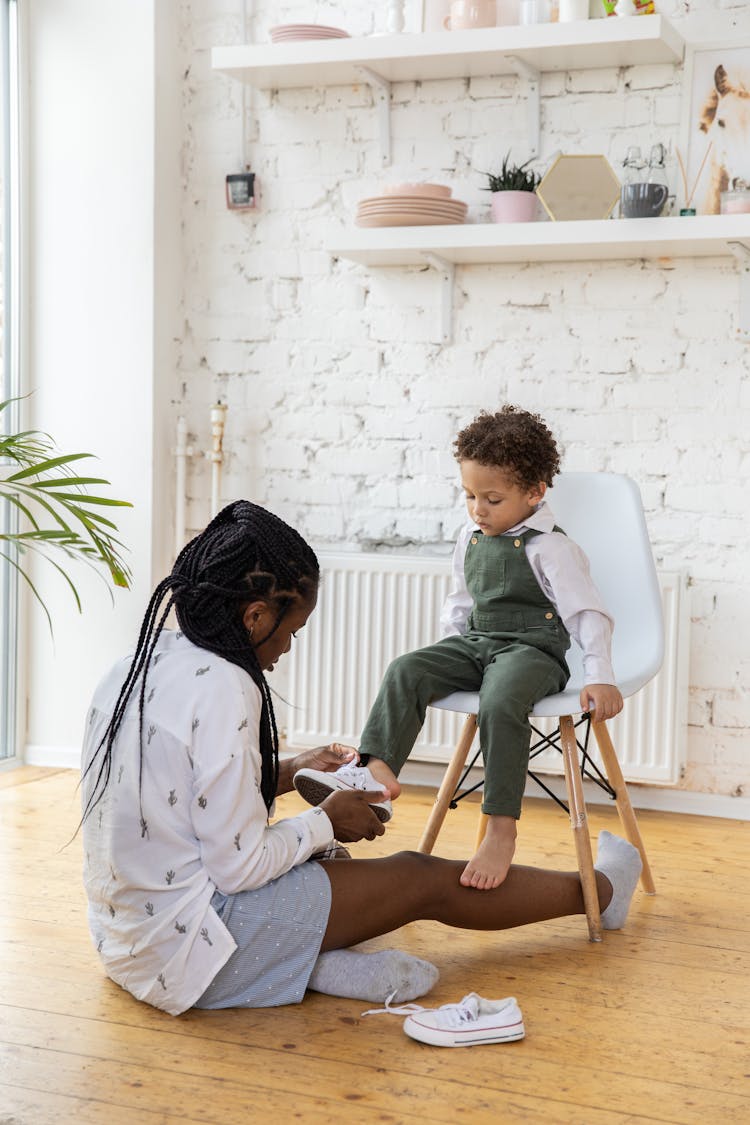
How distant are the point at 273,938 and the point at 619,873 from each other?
713 millimetres

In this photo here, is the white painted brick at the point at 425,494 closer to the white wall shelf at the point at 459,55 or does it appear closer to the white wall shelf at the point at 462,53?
the white wall shelf at the point at 459,55

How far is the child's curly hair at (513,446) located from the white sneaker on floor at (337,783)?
640 mm

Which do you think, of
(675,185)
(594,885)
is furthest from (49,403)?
(594,885)

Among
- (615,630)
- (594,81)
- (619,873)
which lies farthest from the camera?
(594,81)

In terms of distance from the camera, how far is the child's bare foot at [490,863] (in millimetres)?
1862

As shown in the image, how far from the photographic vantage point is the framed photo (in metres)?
2.82

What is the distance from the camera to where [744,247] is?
2777 millimetres

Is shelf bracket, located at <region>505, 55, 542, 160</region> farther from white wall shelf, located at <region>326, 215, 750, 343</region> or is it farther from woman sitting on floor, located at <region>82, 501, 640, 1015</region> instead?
woman sitting on floor, located at <region>82, 501, 640, 1015</region>

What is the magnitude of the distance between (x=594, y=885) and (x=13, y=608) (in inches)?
72.0

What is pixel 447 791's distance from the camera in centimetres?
227

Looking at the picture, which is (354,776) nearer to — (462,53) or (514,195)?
(514,195)

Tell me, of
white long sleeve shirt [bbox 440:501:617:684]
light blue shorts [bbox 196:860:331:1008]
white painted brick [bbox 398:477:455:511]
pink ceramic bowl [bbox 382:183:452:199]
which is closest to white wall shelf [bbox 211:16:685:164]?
pink ceramic bowl [bbox 382:183:452:199]

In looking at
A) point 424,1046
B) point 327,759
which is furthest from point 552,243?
point 424,1046

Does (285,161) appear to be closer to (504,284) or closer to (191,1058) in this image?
(504,284)
